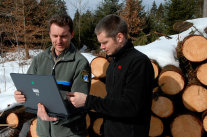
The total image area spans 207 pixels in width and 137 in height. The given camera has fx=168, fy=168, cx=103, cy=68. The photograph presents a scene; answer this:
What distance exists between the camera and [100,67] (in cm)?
275

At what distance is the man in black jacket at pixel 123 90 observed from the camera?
1104 mm

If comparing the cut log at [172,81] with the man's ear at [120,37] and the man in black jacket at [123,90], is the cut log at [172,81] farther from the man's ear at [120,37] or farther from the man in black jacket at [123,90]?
the man's ear at [120,37]

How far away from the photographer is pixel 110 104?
111 centimetres

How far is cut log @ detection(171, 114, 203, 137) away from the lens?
238 centimetres

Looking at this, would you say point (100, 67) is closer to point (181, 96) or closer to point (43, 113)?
point (181, 96)

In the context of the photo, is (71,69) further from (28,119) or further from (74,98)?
(28,119)

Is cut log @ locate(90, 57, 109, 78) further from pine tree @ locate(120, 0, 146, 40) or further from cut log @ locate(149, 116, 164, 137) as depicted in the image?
pine tree @ locate(120, 0, 146, 40)

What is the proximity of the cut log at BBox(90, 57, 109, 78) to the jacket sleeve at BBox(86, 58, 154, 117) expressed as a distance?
5.11 ft

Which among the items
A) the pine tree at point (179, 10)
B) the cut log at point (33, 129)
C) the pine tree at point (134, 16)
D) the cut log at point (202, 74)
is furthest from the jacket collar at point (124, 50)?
the pine tree at point (134, 16)

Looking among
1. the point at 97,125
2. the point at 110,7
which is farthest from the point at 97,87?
the point at 110,7

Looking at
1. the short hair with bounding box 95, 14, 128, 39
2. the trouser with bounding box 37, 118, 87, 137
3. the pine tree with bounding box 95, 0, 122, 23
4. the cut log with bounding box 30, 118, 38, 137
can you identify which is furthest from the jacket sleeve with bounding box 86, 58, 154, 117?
the pine tree with bounding box 95, 0, 122, 23

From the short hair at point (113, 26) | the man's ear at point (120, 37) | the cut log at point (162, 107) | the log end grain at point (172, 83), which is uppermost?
the short hair at point (113, 26)

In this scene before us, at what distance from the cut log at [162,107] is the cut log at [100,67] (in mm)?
886

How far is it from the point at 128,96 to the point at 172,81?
1.58m
